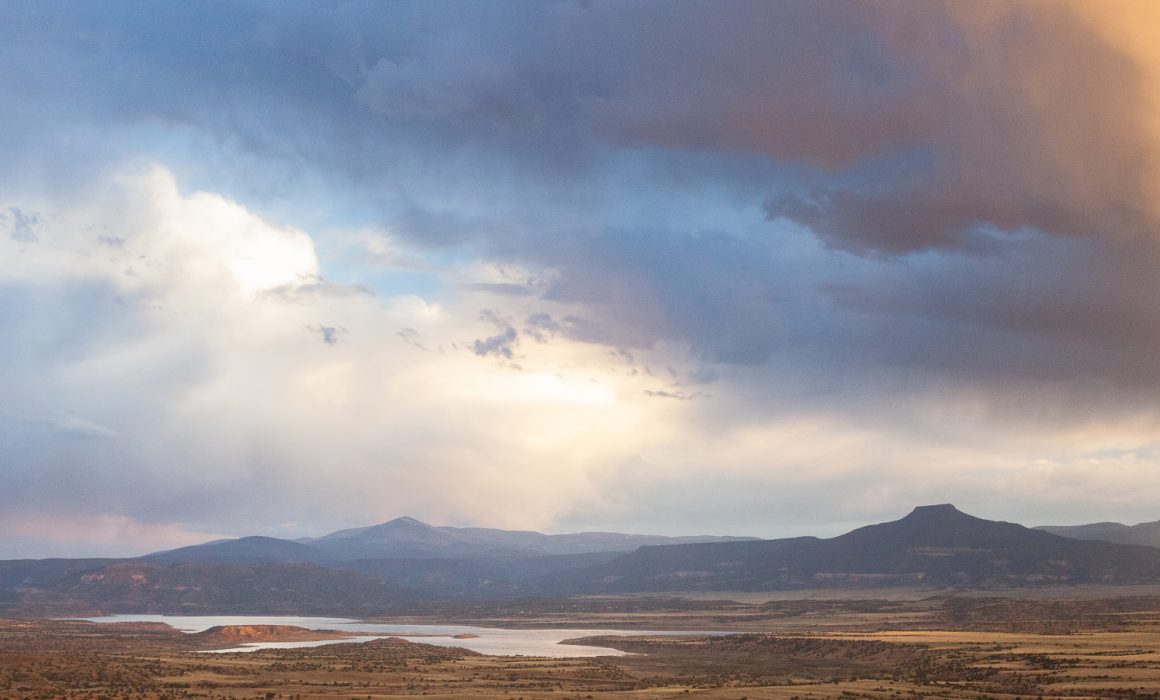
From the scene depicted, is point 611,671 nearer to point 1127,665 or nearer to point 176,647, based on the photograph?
point 1127,665

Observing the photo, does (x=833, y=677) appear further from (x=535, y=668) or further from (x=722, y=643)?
(x=722, y=643)

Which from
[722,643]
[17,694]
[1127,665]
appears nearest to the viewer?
[17,694]

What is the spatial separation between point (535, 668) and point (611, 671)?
964cm

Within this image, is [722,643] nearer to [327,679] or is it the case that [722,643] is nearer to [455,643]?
[455,643]

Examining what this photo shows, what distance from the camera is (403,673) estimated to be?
415 ft

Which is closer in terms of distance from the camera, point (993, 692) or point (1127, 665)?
point (993, 692)

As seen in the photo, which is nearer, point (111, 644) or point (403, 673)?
point (403, 673)

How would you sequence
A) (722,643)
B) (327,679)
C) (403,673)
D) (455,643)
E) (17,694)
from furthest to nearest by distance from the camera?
(455,643), (722,643), (403,673), (327,679), (17,694)

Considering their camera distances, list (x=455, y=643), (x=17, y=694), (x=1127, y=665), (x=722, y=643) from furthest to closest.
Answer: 1. (x=455, y=643)
2. (x=722, y=643)
3. (x=1127, y=665)
4. (x=17, y=694)

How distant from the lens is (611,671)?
12938 cm

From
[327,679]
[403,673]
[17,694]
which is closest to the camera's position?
[17,694]

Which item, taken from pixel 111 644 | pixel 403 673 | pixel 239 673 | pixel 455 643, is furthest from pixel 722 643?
pixel 111 644

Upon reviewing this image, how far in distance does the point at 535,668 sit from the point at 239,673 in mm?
34629

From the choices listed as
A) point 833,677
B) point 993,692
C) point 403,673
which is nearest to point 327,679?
point 403,673
